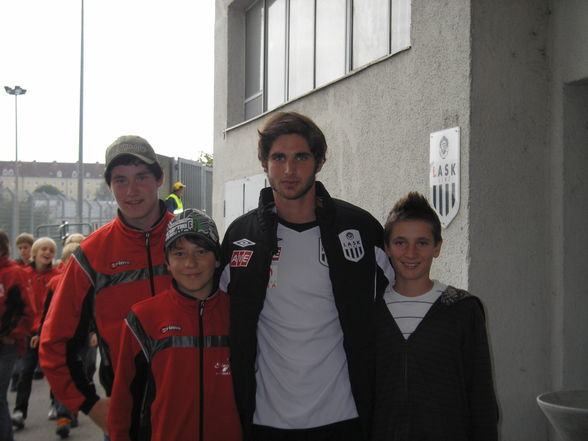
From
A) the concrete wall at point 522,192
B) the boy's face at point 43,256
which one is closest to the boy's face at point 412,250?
the concrete wall at point 522,192

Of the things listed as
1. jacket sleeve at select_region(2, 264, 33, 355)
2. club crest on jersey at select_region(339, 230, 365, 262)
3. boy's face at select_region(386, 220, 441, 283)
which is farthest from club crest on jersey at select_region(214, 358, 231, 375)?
jacket sleeve at select_region(2, 264, 33, 355)

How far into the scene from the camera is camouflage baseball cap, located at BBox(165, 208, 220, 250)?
254 cm

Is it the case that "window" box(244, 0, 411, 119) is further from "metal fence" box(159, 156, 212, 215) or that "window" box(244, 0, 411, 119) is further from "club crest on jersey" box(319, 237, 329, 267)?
"metal fence" box(159, 156, 212, 215)

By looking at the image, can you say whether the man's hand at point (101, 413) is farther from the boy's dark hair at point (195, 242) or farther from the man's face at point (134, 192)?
the man's face at point (134, 192)

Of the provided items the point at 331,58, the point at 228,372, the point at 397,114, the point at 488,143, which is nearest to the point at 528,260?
the point at 488,143

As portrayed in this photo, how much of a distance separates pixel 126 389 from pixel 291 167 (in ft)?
3.76

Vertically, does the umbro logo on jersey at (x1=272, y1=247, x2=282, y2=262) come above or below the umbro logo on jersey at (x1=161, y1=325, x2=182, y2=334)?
above

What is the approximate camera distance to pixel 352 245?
2.62m

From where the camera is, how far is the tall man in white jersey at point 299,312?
2.46m

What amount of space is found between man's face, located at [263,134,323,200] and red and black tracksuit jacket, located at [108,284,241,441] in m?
0.64

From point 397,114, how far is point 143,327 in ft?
12.4

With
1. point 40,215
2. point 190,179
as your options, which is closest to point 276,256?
point 190,179

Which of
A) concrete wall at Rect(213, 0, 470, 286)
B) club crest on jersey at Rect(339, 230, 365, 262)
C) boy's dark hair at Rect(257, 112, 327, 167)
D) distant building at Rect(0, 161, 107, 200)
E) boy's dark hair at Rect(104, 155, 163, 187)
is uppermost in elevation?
distant building at Rect(0, 161, 107, 200)

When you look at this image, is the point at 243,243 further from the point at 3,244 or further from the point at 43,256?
the point at 43,256
